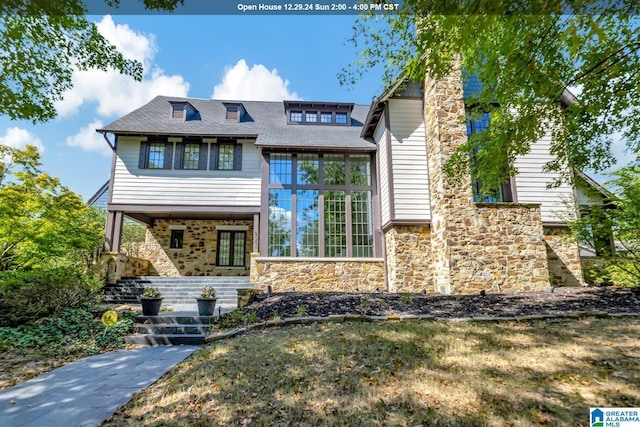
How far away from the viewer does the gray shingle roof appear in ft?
35.2

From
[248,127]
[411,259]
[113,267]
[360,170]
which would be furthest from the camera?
[248,127]

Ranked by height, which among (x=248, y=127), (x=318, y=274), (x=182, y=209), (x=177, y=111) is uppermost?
(x=177, y=111)

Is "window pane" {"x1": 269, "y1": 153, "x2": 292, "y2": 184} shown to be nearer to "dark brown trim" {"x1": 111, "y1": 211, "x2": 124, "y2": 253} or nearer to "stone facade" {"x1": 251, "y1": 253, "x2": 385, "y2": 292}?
"stone facade" {"x1": 251, "y1": 253, "x2": 385, "y2": 292}

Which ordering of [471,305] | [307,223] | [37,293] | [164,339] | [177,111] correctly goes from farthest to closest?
[177,111] → [307,223] → [37,293] → [471,305] → [164,339]

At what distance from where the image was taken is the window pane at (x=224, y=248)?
1282 cm

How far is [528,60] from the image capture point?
4.37 m

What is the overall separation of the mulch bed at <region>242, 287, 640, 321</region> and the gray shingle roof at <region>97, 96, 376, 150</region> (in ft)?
19.8

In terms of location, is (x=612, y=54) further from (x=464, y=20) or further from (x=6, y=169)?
(x=6, y=169)

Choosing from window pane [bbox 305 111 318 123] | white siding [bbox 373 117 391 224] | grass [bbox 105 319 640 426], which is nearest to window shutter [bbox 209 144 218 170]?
window pane [bbox 305 111 318 123]

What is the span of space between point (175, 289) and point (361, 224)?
633 centimetres

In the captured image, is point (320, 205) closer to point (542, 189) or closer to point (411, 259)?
point (411, 259)

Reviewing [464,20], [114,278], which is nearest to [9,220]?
[114,278]

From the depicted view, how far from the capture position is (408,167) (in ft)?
30.0

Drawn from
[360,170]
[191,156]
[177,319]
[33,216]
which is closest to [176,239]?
[191,156]
